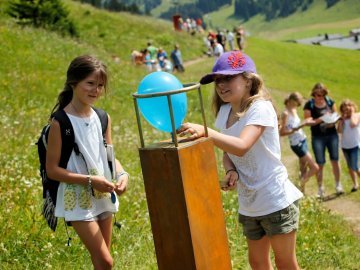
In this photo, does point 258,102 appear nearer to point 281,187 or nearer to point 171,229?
point 281,187

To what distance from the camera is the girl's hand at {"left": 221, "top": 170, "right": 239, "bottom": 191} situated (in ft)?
13.4

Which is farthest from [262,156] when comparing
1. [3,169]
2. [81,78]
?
[3,169]

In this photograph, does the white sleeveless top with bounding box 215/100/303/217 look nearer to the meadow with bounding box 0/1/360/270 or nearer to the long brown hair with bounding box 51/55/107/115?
the long brown hair with bounding box 51/55/107/115

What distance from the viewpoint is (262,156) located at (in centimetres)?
412

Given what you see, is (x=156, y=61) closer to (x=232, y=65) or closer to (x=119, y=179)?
(x=119, y=179)

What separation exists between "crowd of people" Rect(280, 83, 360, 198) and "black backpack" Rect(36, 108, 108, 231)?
6592mm

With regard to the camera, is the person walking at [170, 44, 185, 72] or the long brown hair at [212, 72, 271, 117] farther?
the person walking at [170, 44, 185, 72]

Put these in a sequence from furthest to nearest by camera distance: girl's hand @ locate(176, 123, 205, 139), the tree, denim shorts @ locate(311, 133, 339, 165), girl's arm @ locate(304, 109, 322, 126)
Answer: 1. the tree
2. denim shorts @ locate(311, 133, 339, 165)
3. girl's arm @ locate(304, 109, 322, 126)
4. girl's hand @ locate(176, 123, 205, 139)

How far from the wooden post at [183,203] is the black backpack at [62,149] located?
0.73 meters

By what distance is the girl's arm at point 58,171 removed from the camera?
4027 millimetres

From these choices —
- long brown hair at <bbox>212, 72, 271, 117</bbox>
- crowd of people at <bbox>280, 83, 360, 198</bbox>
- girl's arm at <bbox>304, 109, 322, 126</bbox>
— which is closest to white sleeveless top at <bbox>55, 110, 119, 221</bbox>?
long brown hair at <bbox>212, 72, 271, 117</bbox>

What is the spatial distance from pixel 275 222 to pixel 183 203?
0.96 meters

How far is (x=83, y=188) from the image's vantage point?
414cm

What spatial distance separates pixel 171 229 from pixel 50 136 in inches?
43.5
